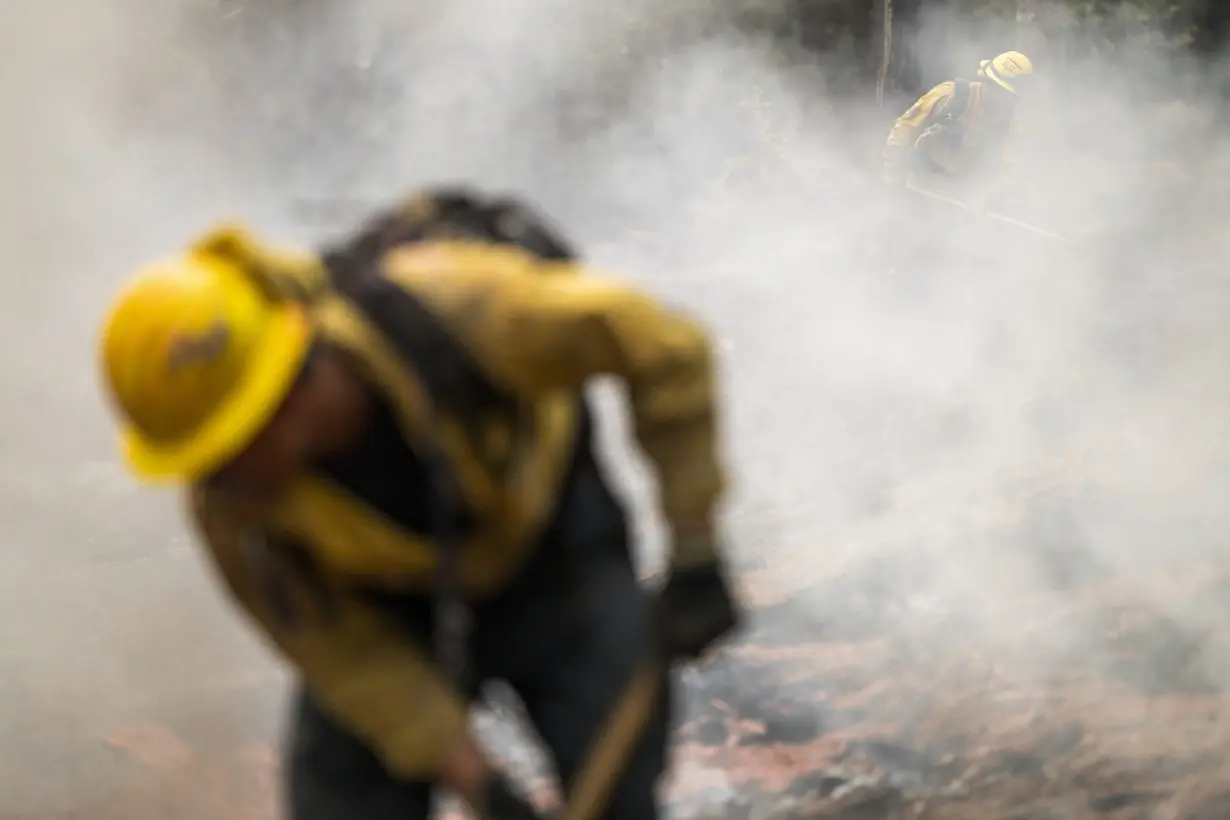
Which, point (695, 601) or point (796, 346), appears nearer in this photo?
point (695, 601)

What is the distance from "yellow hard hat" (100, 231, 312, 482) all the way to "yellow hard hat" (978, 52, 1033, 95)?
6.97m

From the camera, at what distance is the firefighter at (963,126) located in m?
7.35

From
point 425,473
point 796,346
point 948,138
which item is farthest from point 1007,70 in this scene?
point 425,473

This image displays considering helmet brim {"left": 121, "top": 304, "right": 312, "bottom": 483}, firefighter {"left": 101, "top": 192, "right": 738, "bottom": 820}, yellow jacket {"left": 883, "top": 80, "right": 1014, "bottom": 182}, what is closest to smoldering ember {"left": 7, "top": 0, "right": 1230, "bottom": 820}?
yellow jacket {"left": 883, "top": 80, "right": 1014, "bottom": 182}

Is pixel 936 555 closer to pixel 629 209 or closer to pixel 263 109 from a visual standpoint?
pixel 629 209

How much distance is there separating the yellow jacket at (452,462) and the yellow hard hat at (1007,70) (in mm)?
6603

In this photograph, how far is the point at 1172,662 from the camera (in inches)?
140

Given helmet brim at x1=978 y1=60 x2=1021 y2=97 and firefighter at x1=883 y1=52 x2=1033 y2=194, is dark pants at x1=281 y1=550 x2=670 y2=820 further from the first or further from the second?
helmet brim at x1=978 y1=60 x2=1021 y2=97

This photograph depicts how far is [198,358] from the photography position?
1.46 meters

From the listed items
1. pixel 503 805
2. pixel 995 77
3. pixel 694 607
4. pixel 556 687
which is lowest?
pixel 995 77

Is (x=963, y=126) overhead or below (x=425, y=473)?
below

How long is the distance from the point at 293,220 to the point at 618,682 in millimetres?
8370

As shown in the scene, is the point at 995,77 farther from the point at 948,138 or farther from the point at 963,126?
the point at 948,138

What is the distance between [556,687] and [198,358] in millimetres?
801
